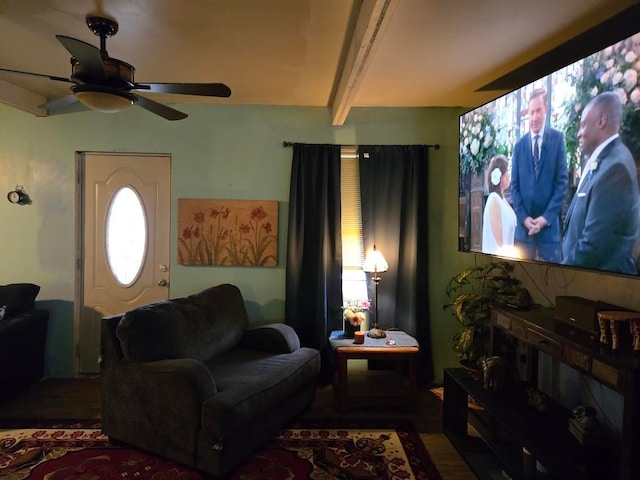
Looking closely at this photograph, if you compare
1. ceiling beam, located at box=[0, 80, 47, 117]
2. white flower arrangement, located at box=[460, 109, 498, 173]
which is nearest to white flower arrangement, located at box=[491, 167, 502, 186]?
white flower arrangement, located at box=[460, 109, 498, 173]

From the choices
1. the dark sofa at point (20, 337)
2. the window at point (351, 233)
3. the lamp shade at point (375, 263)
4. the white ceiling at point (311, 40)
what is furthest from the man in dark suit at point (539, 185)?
the dark sofa at point (20, 337)

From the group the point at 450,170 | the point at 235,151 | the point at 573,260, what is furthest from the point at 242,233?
the point at 573,260

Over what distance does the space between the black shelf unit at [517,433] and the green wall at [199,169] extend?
3.39ft

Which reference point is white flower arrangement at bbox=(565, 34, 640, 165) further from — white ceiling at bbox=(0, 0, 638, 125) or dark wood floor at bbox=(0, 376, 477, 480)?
dark wood floor at bbox=(0, 376, 477, 480)

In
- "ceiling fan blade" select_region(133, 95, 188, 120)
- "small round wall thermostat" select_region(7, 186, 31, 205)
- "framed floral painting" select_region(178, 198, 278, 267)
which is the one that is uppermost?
"ceiling fan blade" select_region(133, 95, 188, 120)

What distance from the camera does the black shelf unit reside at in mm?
1657

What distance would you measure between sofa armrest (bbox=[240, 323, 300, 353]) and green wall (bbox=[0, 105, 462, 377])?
49cm

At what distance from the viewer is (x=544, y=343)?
1894mm

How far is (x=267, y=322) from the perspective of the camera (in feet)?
11.9

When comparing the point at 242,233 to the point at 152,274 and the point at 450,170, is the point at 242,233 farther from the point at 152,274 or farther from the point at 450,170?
the point at 450,170

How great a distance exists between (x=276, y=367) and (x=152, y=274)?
1735 mm

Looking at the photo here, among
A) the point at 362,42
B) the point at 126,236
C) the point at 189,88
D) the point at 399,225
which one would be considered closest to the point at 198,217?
the point at 126,236

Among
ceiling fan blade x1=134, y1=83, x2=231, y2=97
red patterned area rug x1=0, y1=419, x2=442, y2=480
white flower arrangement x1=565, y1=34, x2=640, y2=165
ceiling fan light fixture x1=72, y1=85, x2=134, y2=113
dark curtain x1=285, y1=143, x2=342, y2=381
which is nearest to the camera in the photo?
white flower arrangement x1=565, y1=34, x2=640, y2=165

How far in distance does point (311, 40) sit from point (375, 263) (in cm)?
A: 177
